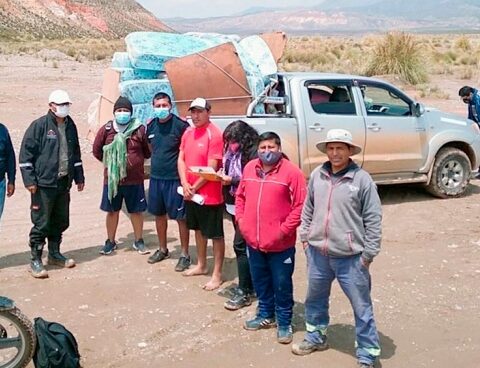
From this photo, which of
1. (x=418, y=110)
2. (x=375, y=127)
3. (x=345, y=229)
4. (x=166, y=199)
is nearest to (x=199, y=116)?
(x=166, y=199)

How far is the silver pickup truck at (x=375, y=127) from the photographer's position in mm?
8984

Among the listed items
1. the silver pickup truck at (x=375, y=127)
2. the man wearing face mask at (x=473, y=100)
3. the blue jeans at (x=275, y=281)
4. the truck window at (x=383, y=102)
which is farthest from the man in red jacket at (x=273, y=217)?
the man wearing face mask at (x=473, y=100)

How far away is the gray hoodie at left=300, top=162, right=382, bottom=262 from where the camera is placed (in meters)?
4.79

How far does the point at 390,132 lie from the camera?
9.45 m

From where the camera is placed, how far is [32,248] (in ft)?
23.0

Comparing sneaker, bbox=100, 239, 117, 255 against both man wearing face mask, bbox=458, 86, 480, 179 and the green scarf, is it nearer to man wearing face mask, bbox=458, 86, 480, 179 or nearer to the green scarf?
the green scarf

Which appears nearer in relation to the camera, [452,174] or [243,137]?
[243,137]

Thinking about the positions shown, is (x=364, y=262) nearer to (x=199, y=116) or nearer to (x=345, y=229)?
(x=345, y=229)

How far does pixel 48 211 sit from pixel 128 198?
91 cm

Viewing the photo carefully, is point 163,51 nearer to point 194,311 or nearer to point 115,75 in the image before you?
point 115,75

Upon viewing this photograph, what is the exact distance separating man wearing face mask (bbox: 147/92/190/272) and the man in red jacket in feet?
5.55

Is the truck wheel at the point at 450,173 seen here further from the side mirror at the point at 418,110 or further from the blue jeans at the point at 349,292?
the blue jeans at the point at 349,292

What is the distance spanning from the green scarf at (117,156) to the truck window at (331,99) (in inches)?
109

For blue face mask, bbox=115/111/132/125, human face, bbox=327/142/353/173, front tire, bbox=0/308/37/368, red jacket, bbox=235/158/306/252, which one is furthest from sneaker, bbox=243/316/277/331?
blue face mask, bbox=115/111/132/125
